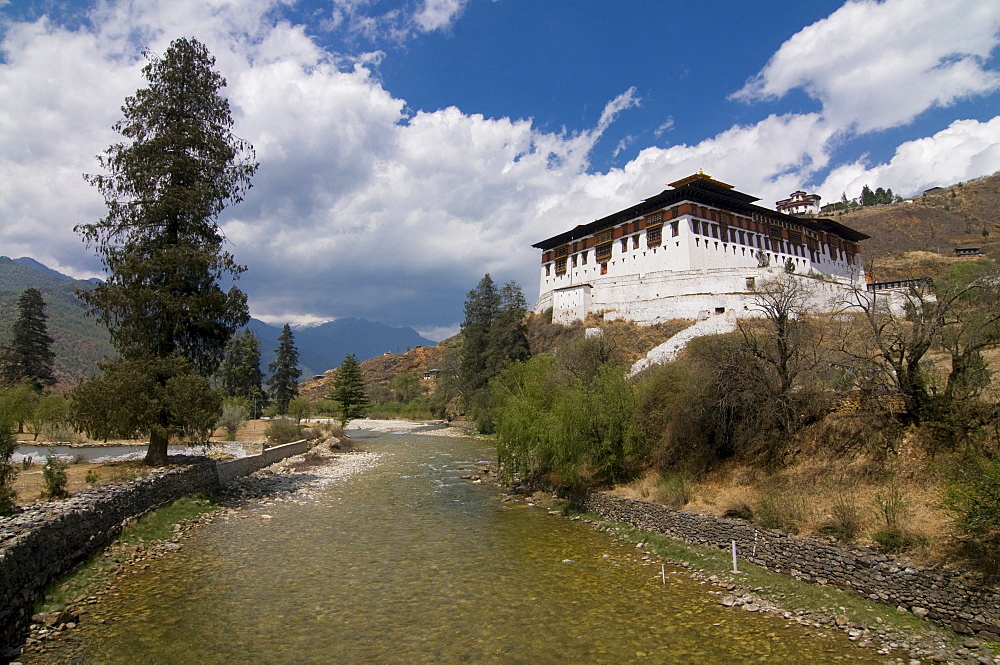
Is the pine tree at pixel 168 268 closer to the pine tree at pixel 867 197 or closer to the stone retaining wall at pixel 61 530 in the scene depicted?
the stone retaining wall at pixel 61 530

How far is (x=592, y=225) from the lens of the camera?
67750 millimetres

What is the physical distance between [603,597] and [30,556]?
37.7ft

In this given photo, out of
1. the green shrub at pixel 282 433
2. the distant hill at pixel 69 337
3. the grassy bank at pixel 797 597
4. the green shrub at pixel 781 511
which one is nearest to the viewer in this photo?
the grassy bank at pixel 797 597

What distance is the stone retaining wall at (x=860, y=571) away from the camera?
9.44 m

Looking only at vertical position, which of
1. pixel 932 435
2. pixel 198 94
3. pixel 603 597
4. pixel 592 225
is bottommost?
pixel 603 597

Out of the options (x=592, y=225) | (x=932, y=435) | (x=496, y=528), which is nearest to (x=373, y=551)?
(x=496, y=528)

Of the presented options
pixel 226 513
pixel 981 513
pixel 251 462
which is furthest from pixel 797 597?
pixel 251 462

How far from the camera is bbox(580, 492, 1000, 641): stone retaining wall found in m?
9.44

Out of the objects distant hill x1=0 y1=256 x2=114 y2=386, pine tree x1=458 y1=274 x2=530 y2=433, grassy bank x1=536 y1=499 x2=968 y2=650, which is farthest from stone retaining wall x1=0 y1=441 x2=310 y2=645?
distant hill x1=0 y1=256 x2=114 y2=386

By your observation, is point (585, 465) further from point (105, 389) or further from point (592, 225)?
point (592, 225)

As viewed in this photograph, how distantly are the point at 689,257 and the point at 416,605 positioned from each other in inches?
2040

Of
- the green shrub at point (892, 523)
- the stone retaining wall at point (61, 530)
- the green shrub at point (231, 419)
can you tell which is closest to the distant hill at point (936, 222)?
the green shrub at point (892, 523)

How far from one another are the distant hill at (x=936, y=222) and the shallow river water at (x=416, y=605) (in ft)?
325

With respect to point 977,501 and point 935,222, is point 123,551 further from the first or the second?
point 935,222
